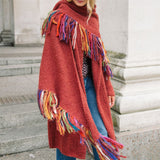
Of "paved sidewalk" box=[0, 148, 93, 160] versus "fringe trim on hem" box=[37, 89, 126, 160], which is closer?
"fringe trim on hem" box=[37, 89, 126, 160]

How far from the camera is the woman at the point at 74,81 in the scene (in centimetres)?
197

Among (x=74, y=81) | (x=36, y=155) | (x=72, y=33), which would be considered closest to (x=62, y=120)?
(x=74, y=81)

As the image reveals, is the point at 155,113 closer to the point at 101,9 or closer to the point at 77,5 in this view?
the point at 101,9

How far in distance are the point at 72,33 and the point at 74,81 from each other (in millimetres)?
358

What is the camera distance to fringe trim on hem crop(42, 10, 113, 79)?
77.7 inches

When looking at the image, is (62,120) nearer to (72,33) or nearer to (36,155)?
(72,33)

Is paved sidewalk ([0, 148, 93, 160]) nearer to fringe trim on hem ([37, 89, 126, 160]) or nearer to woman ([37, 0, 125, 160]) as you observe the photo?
woman ([37, 0, 125, 160])

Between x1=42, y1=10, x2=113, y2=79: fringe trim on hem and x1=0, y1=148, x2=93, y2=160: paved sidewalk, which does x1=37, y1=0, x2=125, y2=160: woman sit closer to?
x1=42, y1=10, x2=113, y2=79: fringe trim on hem

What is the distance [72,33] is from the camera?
201cm

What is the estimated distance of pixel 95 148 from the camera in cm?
219

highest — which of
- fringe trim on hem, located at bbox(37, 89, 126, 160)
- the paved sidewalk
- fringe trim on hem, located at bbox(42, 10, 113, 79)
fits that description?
fringe trim on hem, located at bbox(42, 10, 113, 79)

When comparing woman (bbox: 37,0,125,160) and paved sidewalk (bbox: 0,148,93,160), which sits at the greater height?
woman (bbox: 37,0,125,160)

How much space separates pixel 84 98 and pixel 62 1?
77 centimetres

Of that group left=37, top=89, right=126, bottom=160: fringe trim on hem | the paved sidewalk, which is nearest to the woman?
left=37, top=89, right=126, bottom=160: fringe trim on hem
